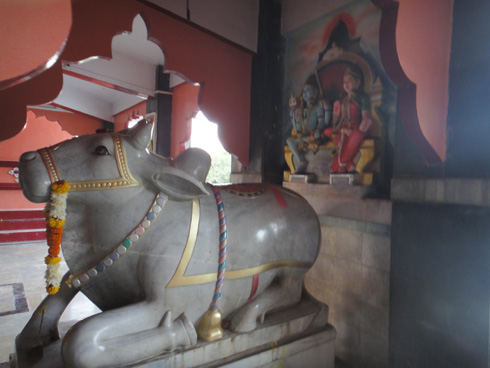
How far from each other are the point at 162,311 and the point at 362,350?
4.94 ft

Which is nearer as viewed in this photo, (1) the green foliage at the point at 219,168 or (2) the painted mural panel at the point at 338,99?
(2) the painted mural panel at the point at 338,99

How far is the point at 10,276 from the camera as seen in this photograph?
3.85 metres

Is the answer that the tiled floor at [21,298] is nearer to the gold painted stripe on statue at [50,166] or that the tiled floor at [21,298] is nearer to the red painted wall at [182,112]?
the gold painted stripe on statue at [50,166]

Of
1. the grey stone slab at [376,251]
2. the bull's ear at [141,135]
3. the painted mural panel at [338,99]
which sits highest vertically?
the painted mural panel at [338,99]

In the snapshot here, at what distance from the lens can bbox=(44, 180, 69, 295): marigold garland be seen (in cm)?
121

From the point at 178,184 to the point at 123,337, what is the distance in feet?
2.10

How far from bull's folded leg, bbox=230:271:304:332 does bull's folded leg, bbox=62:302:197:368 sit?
283mm

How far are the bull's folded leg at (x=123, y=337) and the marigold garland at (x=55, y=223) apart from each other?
0.21 m

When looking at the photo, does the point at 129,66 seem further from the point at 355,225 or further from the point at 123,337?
the point at 123,337

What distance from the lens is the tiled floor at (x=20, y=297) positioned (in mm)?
2430

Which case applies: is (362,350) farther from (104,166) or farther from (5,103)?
(5,103)

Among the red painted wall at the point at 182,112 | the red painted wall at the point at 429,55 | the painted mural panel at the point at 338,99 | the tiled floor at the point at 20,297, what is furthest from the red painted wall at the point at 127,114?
the red painted wall at the point at 429,55

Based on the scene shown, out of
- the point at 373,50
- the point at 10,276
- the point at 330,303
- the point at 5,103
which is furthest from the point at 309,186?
the point at 10,276

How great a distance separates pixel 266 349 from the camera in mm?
1604
